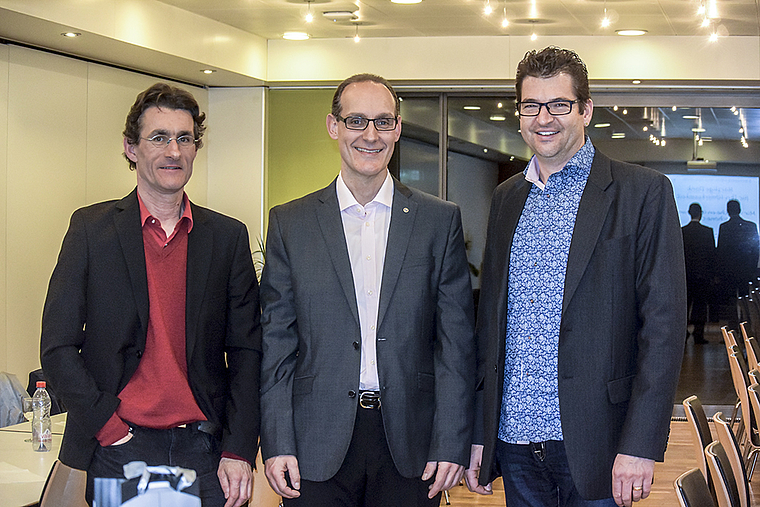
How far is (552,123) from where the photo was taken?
237cm

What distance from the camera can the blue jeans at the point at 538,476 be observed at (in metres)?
2.36

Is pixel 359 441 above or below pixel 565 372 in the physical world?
below

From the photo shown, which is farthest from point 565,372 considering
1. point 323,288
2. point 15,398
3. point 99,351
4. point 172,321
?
point 15,398

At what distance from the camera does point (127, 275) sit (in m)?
2.34

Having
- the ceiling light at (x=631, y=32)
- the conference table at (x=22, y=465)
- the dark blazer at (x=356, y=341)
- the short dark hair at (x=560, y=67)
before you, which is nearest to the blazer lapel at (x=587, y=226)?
the short dark hair at (x=560, y=67)

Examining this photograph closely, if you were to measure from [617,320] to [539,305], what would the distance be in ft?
0.71

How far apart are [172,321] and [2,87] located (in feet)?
13.6

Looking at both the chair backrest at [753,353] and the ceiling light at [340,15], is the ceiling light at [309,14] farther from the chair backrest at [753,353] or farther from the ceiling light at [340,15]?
the chair backrest at [753,353]

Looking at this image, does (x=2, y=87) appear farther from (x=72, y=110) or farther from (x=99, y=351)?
(x=99, y=351)

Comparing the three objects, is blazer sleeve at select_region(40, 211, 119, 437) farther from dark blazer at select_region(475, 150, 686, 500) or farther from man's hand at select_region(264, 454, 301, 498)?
dark blazer at select_region(475, 150, 686, 500)

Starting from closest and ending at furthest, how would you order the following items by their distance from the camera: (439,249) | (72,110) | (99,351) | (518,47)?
1. (99,351)
2. (439,249)
3. (72,110)
4. (518,47)

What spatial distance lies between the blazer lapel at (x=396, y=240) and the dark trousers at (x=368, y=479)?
301mm

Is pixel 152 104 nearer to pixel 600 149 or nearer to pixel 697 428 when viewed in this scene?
pixel 697 428

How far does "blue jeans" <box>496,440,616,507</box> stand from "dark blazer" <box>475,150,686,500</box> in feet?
0.18
